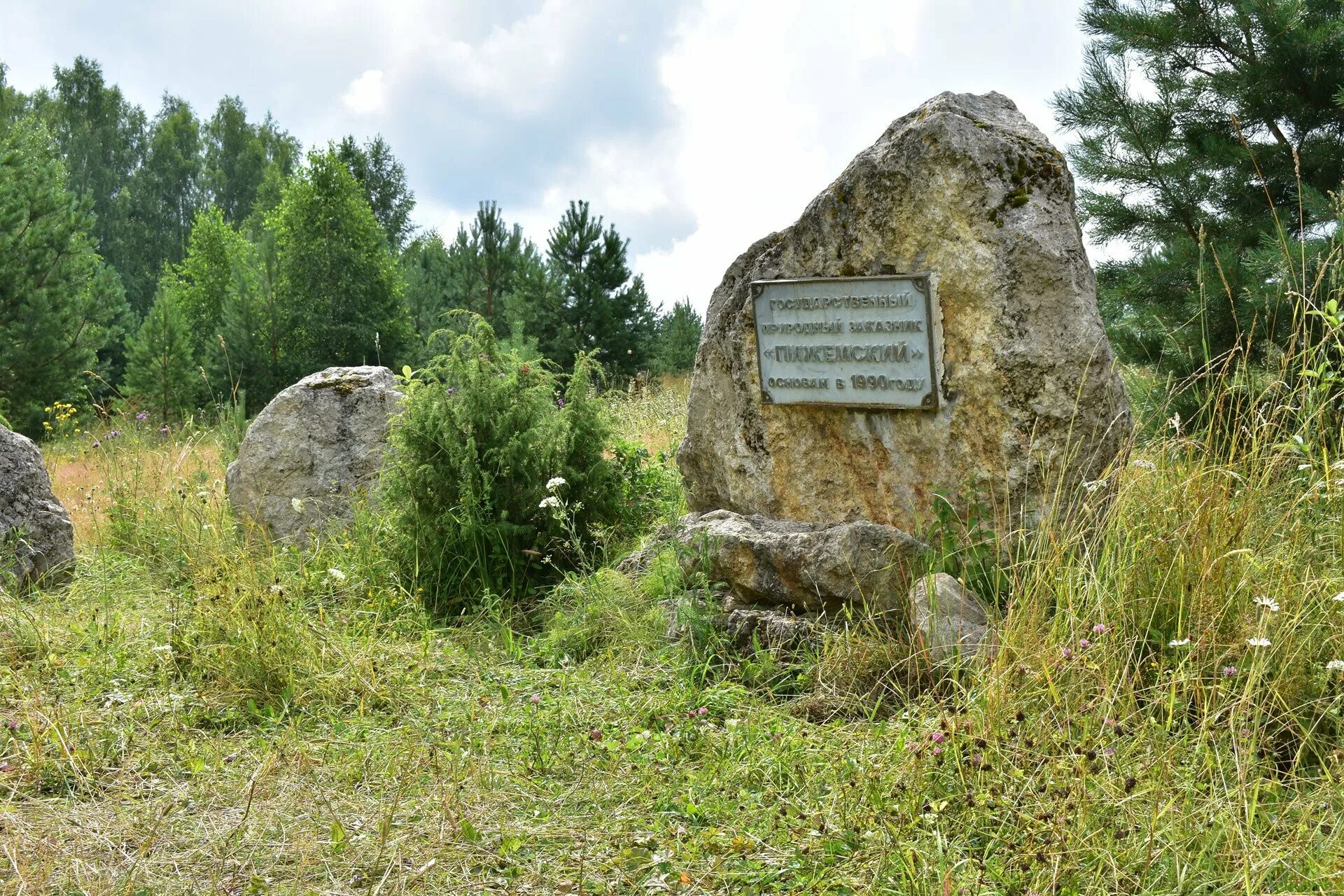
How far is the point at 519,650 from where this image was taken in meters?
5.14

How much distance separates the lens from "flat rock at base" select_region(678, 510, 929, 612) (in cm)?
457

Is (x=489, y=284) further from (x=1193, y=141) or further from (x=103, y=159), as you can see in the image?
(x=103, y=159)

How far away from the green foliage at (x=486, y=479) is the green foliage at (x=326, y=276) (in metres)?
13.9

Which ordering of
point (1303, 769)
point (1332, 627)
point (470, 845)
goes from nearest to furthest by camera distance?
point (470, 845) → point (1303, 769) → point (1332, 627)

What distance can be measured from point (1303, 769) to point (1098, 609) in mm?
758

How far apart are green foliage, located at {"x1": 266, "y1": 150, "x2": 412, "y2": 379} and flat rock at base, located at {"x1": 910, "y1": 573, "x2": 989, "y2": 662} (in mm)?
16352

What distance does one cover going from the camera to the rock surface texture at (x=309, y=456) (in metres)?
7.28

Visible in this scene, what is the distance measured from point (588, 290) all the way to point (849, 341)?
13.5m

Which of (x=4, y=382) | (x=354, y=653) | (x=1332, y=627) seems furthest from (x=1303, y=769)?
(x=4, y=382)

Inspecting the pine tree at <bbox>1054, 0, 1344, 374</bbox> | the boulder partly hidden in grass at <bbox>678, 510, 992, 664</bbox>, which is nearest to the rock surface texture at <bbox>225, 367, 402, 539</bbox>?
the boulder partly hidden in grass at <bbox>678, 510, 992, 664</bbox>

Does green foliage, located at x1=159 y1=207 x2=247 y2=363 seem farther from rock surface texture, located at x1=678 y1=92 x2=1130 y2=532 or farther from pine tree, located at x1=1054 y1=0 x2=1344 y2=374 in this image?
rock surface texture, located at x1=678 y1=92 x2=1130 y2=532

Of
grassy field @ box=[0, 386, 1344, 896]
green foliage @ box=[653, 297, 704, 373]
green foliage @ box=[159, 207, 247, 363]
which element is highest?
green foliage @ box=[159, 207, 247, 363]

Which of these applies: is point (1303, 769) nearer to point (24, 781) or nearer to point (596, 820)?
point (596, 820)

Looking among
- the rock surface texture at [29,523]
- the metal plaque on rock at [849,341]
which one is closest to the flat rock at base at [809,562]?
the metal plaque on rock at [849,341]
